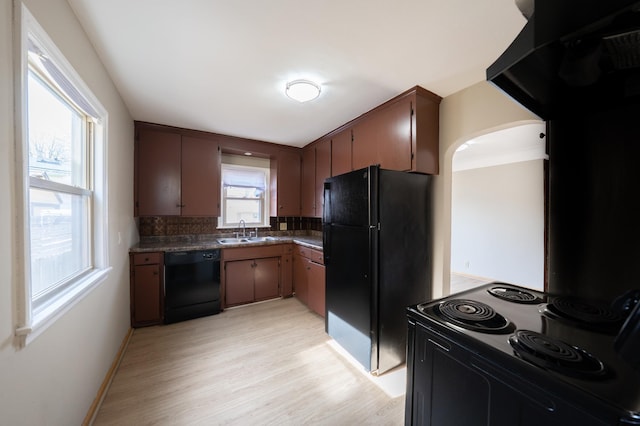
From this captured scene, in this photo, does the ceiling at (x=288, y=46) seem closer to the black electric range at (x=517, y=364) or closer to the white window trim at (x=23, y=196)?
the white window trim at (x=23, y=196)

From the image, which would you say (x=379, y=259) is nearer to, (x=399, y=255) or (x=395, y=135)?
(x=399, y=255)

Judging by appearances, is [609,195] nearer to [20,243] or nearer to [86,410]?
[20,243]

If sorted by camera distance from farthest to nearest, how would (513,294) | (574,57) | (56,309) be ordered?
1. (513,294)
2. (56,309)
3. (574,57)

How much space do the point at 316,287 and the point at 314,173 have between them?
5.52 ft

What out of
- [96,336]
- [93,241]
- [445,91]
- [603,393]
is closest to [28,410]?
[96,336]

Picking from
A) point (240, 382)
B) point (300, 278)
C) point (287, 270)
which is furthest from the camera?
point (287, 270)

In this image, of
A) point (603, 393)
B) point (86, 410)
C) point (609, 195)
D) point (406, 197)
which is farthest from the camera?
point (406, 197)

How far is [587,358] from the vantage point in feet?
2.11

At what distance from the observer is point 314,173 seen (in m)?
3.49

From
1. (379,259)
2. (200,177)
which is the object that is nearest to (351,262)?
(379,259)

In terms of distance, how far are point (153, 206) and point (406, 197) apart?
2974 millimetres

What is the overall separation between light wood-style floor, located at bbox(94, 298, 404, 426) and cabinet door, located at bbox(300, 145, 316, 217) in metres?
1.76

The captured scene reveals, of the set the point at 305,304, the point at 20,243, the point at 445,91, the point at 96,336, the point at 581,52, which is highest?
the point at 445,91

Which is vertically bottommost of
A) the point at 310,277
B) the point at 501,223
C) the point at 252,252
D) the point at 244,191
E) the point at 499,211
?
the point at 310,277
